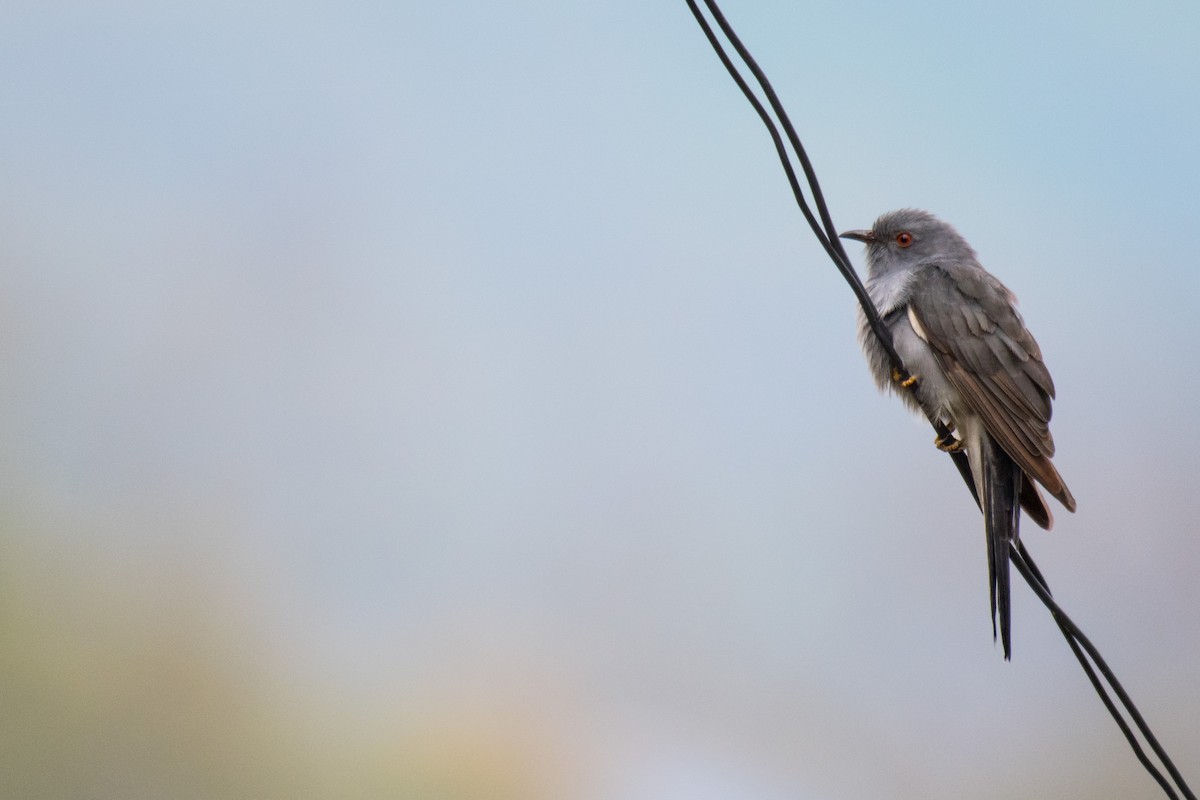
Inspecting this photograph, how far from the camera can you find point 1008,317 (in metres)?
4.43

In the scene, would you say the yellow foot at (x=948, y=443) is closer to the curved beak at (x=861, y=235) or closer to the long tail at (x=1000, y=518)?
the long tail at (x=1000, y=518)

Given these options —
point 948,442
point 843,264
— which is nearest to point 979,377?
point 948,442

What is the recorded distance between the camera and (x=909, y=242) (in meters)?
5.08

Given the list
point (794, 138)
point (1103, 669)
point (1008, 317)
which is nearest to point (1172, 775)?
point (1103, 669)

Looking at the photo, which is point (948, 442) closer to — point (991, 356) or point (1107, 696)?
point (991, 356)

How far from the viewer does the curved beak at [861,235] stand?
521 cm

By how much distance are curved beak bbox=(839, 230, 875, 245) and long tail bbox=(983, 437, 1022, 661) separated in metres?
1.38

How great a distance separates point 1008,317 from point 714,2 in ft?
7.95

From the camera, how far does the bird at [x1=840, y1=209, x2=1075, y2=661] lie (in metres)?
4.03

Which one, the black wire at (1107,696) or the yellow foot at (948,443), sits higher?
the yellow foot at (948,443)

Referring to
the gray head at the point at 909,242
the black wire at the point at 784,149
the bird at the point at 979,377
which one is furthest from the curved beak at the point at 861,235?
the black wire at the point at 784,149

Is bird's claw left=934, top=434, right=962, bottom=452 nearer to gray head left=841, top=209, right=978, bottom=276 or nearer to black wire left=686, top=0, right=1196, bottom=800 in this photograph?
gray head left=841, top=209, right=978, bottom=276

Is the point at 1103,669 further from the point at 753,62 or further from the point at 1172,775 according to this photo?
the point at 753,62

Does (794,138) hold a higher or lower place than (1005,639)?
higher
